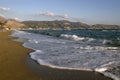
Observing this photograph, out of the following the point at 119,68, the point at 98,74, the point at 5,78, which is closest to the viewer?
the point at 5,78

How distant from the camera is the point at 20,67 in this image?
8727 millimetres

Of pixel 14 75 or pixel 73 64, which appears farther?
pixel 73 64

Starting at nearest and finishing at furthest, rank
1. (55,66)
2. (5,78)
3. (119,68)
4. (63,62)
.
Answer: (5,78), (119,68), (55,66), (63,62)

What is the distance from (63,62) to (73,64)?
0.66 metres

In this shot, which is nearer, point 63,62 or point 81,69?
point 81,69

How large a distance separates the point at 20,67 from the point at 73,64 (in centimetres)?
242

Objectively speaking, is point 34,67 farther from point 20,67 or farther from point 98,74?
point 98,74

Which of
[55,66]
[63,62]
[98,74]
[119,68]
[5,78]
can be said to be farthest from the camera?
[63,62]

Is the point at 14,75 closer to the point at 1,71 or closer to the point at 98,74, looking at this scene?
the point at 1,71

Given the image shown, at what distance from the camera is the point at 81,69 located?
845cm

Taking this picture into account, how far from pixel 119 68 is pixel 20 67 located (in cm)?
421

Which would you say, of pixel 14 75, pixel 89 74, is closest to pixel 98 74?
pixel 89 74

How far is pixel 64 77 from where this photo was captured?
7.18 meters

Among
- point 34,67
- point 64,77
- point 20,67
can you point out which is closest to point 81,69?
point 64,77
